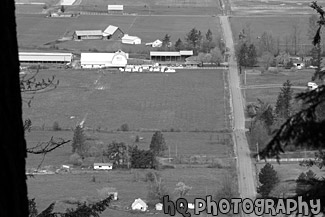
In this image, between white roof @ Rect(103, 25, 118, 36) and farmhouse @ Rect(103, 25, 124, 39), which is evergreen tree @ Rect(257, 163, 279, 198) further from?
white roof @ Rect(103, 25, 118, 36)

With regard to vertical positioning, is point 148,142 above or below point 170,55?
below

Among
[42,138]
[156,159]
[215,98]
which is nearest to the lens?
[156,159]

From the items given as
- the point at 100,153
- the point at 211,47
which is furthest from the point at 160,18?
the point at 100,153

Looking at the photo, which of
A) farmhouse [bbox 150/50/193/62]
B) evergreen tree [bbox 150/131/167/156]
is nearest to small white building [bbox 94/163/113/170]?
evergreen tree [bbox 150/131/167/156]

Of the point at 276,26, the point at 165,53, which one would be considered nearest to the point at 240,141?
the point at 165,53

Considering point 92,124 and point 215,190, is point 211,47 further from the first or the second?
point 215,190

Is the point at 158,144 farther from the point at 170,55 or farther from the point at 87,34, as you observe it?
the point at 87,34

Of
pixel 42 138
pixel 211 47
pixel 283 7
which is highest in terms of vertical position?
pixel 283 7
